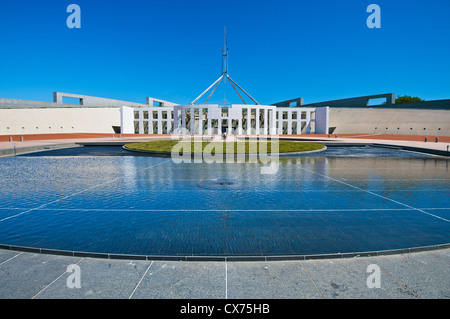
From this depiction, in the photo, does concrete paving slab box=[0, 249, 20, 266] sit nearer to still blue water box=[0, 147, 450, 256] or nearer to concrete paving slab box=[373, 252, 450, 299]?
still blue water box=[0, 147, 450, 256]

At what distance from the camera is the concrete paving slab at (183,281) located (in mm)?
2729

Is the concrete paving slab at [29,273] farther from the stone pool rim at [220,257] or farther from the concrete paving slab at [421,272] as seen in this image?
the concrete paving slab at [421,272]

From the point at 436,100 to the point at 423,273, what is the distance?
190 feet

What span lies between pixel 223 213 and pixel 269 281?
2630 mm

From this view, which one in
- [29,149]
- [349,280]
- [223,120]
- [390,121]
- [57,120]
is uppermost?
[223,120]

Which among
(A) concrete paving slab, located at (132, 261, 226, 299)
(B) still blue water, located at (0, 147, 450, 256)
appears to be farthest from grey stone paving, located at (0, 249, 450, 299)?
(B) still blue water, located at (0, 147, 450, 256)

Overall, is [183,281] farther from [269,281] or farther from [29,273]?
[29,273]

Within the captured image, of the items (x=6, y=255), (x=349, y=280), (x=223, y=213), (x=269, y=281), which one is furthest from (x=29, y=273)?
(x=349, y=280)

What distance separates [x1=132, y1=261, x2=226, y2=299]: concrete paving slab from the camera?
2729 millimetres

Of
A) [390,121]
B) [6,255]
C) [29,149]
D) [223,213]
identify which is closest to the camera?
[6,255]

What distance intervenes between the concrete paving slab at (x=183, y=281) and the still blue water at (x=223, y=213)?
404 millimetres

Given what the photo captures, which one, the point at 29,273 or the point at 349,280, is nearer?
the point at 349,280

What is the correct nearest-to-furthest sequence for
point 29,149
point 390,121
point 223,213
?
point 223,213
point 29,149
point 390,121

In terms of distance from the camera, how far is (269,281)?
2955 millimetres
